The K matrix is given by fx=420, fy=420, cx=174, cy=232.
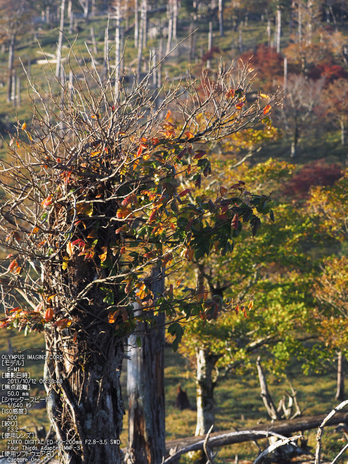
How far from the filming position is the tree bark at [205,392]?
14242 mm

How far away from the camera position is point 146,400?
7641 mm

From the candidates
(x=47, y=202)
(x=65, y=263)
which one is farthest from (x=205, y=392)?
(x=47, y=202)

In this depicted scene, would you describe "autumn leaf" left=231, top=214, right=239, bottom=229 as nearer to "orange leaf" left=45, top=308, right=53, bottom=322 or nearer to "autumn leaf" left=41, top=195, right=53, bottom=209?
"autumn leaf" left=41, top=195, right=53, bottom=209

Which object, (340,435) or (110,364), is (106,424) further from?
(340,435)

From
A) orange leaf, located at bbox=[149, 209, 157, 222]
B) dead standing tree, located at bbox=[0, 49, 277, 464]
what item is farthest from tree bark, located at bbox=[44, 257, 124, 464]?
orange leaf, located at bbox=[149, 209, 157, 222]

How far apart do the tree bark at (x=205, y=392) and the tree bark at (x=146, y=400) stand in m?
6.58

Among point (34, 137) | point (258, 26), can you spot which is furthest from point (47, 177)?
point (258, 26)

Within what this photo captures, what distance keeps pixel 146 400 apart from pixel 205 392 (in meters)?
7.33

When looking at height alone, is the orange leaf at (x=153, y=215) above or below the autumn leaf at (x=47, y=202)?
below

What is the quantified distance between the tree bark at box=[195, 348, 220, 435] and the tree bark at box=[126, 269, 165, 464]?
658cm

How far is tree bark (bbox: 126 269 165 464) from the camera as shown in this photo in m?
7.45

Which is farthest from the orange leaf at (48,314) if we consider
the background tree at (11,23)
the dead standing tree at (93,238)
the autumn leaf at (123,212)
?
the background tree at (11,23)

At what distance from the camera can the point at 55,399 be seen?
4.05 meters

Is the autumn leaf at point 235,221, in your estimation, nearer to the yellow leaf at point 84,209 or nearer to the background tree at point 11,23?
the yellow leaf at point 84,209
